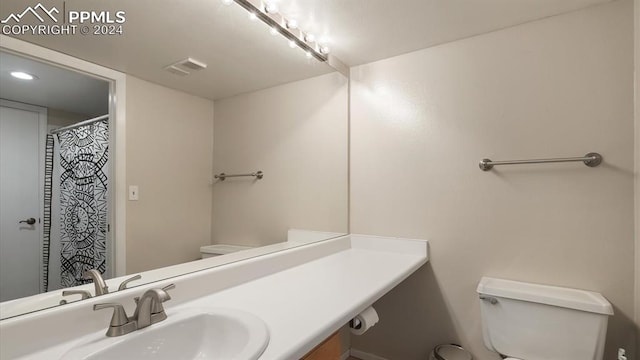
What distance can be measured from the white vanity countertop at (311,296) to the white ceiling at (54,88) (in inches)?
24.6

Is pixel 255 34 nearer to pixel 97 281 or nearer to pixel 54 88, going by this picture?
pixel 54 88

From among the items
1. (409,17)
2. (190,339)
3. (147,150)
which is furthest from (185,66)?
(409,17)

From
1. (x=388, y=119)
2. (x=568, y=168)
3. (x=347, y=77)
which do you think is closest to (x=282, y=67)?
(x=347, y=77)

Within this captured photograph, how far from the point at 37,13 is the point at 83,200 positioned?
1.71ft

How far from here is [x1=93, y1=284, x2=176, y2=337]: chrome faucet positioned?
0.78 meters

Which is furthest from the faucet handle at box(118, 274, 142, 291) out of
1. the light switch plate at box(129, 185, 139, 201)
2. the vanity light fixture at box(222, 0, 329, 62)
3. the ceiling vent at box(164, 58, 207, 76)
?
the vanity light fixture at box(222, 0, 329, 62)

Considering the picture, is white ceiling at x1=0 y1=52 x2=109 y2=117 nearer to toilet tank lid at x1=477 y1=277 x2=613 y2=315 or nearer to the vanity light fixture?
the vanity light fixture

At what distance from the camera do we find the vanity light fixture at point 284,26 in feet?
4.55

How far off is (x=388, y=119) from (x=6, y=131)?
1.71 meters

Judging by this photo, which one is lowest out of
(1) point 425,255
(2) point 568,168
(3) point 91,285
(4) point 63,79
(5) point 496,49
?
(1) point 425,255

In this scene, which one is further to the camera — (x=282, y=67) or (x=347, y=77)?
(x=347, y=77)

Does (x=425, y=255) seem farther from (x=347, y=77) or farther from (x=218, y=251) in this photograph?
(x=347, y=77)

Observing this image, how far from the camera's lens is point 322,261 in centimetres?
166

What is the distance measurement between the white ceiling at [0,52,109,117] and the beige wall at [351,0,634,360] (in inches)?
57.5
